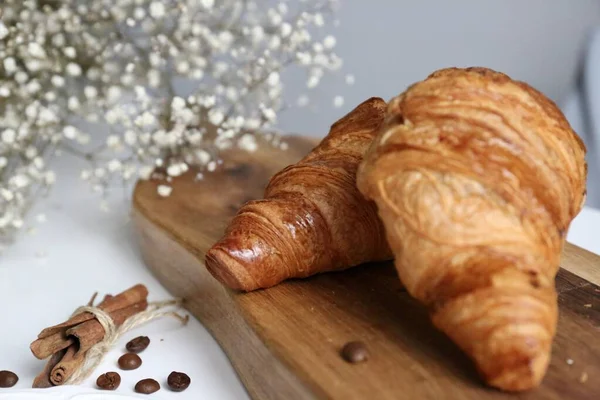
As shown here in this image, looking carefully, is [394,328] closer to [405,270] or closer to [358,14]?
[405,270]

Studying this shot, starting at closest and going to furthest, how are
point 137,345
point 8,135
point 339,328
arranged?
point 339,328 < point 137,345 < point 8,135

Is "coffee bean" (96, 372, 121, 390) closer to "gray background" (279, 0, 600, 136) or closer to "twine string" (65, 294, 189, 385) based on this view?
"twine string" (65, 294, 189, 385)

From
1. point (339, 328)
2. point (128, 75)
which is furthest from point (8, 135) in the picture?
point (339, 328)

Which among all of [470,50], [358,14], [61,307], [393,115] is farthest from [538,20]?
[61,307]

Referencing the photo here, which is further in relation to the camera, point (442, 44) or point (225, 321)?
point (442, 44)

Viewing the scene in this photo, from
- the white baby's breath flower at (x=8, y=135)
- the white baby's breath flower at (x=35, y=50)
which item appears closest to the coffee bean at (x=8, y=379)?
the white baby's breath flower at (x=8, y=135)

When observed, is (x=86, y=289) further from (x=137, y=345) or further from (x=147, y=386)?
(x=147, y=386)

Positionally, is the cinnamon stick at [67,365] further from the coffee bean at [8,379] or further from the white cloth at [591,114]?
the white cloth at [591,114]

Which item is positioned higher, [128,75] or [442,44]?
[128,75]
